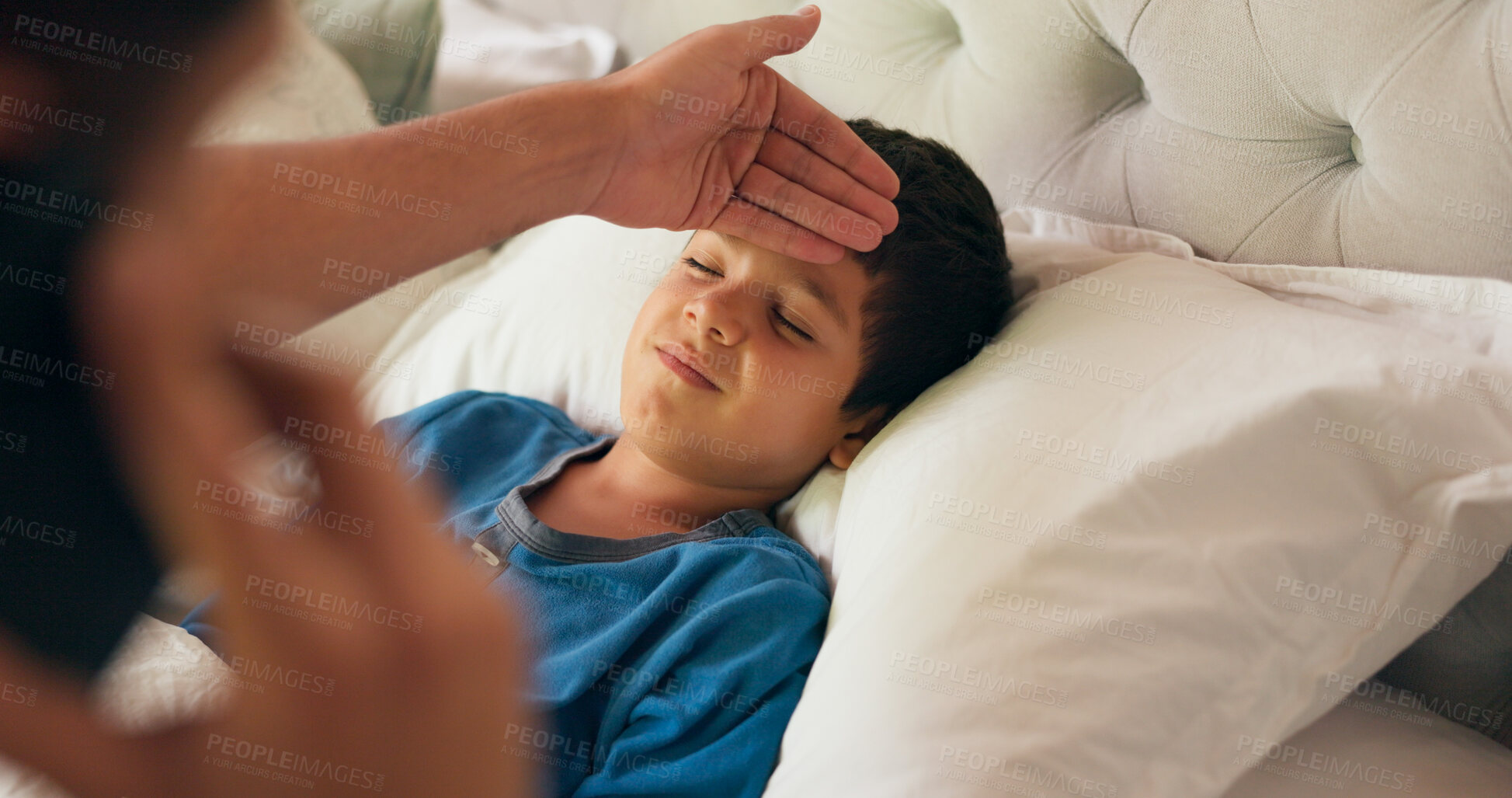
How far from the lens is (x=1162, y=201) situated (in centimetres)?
106

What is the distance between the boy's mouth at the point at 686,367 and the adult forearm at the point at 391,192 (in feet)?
0.59

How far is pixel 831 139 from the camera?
101 cm

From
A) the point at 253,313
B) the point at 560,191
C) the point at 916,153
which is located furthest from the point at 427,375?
the point at 253,313

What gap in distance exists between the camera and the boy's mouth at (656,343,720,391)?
0.98 metres

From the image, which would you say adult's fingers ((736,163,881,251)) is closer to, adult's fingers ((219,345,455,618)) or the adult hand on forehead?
the adult hand on forehead

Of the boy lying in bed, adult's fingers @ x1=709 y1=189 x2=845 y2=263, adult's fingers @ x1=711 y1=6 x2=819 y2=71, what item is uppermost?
adult's fingers @ x1=711 y1=6 x2=819 y2=71

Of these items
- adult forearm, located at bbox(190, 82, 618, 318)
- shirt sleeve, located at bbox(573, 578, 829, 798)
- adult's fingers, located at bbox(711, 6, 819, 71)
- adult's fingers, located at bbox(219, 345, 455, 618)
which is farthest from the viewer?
adult's fingers, located at bbox(711, 6, 819, 71)

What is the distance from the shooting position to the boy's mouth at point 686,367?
98 cm

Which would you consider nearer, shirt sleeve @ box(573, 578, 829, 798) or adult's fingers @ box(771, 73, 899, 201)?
shirt sleeve @ box(573, 578, 829, 798)

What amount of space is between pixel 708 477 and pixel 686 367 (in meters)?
0.13

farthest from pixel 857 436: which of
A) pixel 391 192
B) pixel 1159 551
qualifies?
pixel 391 192

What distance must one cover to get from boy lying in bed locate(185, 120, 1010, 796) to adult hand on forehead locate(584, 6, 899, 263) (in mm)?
40

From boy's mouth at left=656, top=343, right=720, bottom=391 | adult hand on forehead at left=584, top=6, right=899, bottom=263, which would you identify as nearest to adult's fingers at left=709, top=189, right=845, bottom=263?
adult hand on forehead at left=584, top=6, right=899, bottom=263

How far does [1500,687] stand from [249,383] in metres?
0.99
